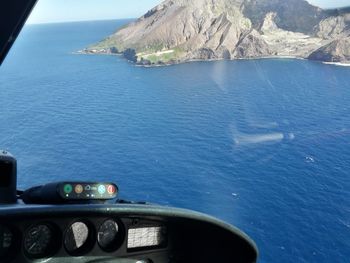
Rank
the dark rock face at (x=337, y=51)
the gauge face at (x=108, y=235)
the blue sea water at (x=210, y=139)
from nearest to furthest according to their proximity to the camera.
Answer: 1. the gauge face at (x=108, y=235)
2. the blue sea water at (x=210, y=139)
3. the dark rock face at (x=337, y=51)

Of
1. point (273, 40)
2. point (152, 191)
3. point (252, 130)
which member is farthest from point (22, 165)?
point (273, 40)

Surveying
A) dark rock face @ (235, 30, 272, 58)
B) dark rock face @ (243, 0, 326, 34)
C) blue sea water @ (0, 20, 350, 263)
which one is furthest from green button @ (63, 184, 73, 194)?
dark rock face @ (235, 30, 272, 58)

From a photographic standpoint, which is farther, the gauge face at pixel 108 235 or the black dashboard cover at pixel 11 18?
the black dashboard cover at pixel 11 18

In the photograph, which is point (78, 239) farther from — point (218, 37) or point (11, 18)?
point (218, 37)

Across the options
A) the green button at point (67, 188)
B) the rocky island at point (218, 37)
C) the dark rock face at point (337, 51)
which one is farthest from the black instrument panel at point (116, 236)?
the dark rock face at point (337, 51)

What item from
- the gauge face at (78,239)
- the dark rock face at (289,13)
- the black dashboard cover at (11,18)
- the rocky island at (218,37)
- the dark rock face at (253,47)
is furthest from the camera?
the dark rock face at (253,47)

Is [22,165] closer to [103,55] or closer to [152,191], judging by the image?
[152,191]

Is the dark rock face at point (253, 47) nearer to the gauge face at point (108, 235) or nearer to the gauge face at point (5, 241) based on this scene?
A: the gauge face at point (108, 235)

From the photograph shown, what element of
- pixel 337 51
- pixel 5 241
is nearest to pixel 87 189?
pixel 5 241

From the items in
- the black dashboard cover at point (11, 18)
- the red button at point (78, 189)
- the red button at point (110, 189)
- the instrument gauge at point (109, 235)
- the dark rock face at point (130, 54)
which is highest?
the black dashboard cover at point (11, 18)
